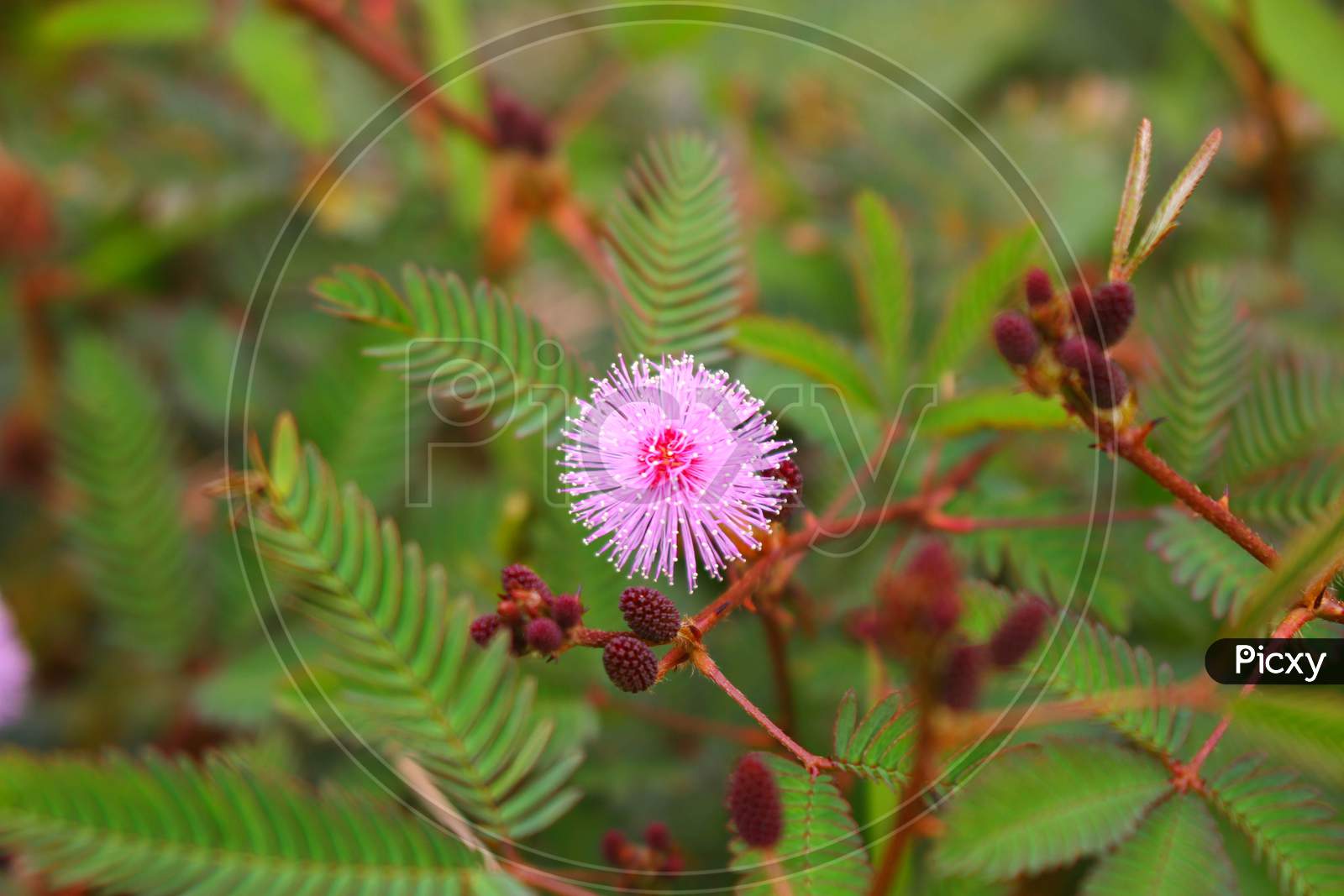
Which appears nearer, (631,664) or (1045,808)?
(631,664)

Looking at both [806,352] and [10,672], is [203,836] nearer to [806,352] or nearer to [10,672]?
[806,352]

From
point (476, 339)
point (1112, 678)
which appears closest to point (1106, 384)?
point (1112, 678)

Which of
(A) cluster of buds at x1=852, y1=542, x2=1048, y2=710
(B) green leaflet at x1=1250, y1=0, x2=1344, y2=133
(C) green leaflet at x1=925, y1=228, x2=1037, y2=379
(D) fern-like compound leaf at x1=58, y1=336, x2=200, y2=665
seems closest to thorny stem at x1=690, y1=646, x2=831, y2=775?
(A) cluster of buds at x1=852, y1=542, x2=1048, y2=710

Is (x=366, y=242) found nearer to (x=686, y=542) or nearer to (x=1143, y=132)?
(x=686, y=542)

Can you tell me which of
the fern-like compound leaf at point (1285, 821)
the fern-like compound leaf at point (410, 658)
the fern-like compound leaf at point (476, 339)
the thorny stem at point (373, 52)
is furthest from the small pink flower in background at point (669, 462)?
the thorny stem at point (373, 52)

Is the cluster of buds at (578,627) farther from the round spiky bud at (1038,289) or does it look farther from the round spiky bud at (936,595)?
the round spiky bud at (1038,289)

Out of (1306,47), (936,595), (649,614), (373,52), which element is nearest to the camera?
(936,595)
